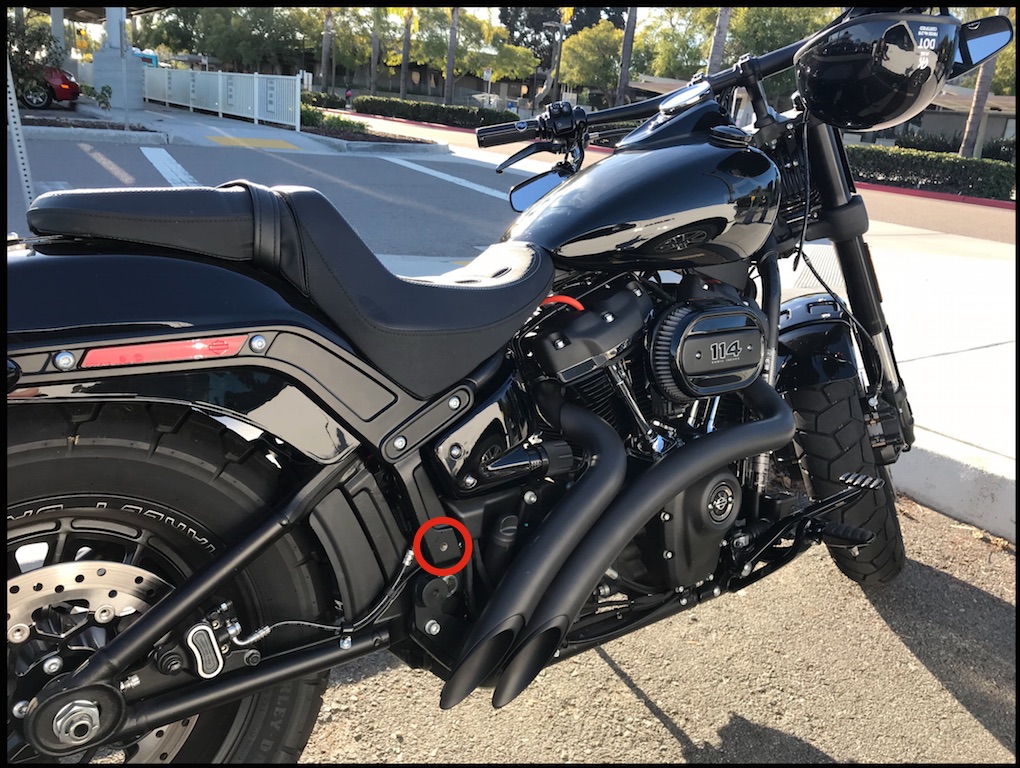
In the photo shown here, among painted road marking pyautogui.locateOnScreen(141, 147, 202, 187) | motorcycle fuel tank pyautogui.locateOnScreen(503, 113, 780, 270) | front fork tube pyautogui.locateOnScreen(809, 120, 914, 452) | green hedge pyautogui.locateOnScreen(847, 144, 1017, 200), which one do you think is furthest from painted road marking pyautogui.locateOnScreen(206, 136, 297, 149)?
green hedge pyautogui.locateOnScreen(847, 144, 1017, 200)

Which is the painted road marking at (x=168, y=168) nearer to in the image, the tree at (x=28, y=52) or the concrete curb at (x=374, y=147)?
the concrete curb at (x=374, y=147)

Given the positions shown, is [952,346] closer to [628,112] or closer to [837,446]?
[837,446]

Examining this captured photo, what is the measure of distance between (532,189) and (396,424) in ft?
3.06

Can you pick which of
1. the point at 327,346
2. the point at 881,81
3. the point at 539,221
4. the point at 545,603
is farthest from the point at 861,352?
the point at 327,346

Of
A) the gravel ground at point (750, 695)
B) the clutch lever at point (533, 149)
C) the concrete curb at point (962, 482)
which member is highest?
the clutch lever at point (533, 149)

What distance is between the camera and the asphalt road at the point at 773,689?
211 centimetres

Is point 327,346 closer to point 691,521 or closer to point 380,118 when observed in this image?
point 691,521

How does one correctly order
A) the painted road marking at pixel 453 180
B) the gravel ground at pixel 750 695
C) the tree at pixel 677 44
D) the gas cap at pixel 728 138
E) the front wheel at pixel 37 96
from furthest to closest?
the tree at pixel 677 44
the front wheel at pixel 37 96
the painted road marking at pixel 453 180
the gravel ground at pixel 750 695
the gas cap at pixel 728 138

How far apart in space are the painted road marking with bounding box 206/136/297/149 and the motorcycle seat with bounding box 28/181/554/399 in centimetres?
1293

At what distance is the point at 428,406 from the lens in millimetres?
1639

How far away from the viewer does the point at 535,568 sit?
5.54ft

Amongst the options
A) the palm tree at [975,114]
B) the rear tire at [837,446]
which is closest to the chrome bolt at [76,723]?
the rear tire at [837,446]

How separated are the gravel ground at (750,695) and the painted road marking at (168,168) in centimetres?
799

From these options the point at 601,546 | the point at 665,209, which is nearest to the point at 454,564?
the point at 601,546
